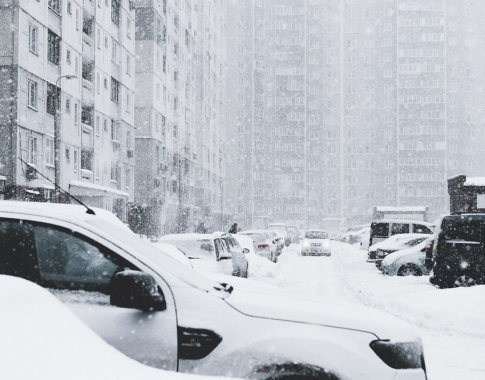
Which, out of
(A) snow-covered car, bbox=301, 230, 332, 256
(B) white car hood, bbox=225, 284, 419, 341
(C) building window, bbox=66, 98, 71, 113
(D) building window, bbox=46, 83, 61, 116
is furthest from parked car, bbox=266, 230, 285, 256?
(B) white car hood, bbox=225, 284, 419, 341

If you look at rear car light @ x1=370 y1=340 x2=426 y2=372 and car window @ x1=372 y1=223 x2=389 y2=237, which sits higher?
rear car light @ x1=370 y1=340 x2=426 y2=372

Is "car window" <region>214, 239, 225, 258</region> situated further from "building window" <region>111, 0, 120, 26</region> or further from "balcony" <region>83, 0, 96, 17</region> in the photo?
A: "building window" <region>111, 0, 120, 26</region>

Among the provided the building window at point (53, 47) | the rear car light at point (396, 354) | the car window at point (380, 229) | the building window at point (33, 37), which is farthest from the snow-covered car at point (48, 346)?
the building window at point (53, 47)

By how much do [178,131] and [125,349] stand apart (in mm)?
59712

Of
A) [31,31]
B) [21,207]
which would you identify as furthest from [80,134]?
[21,207]

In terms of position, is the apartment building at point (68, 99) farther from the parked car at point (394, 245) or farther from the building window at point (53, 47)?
the parked car at point (394, 245)

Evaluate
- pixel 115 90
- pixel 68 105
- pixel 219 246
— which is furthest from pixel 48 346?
pixel 115 90

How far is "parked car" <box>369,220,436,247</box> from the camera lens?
2589cm

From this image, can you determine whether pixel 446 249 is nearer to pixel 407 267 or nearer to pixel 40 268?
pixel 407 267

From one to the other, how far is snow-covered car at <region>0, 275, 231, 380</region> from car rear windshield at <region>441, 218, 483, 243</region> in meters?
12.8

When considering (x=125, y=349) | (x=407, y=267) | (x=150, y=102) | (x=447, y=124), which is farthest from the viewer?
(x=447, y=124)

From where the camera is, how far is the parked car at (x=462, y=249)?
544 inches

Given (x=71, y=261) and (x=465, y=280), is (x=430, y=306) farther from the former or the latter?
(x=71, y=261)

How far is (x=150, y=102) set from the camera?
175ft
